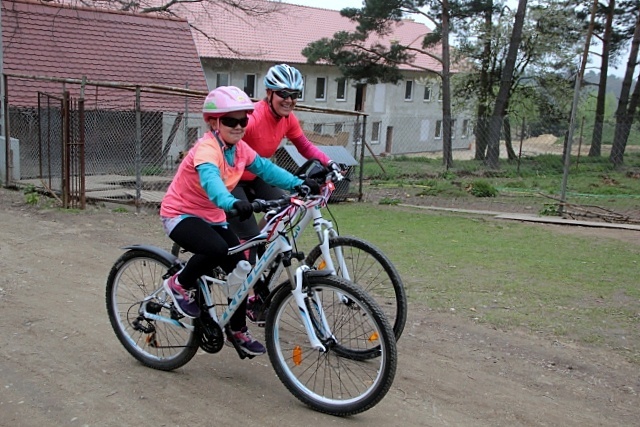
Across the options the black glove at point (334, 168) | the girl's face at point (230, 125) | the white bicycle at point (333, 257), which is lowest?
the white bicycle at point (333, 257)

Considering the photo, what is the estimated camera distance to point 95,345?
4434 millimetres

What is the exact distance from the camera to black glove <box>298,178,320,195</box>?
374 centimetres

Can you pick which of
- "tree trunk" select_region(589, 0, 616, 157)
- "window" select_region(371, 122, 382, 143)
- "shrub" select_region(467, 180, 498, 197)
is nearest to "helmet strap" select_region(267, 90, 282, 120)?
"shrub" select_region(467, 180, 498, 197)

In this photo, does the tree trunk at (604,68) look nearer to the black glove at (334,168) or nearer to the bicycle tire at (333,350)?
the black glove at (334,168)

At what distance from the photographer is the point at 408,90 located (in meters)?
45.5

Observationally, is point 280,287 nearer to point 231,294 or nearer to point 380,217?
point 231,294

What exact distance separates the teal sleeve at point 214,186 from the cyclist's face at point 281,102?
1.12 meters

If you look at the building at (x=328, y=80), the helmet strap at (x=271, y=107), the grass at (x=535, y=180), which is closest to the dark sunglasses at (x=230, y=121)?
the helmet strap at (x=271, y=107)

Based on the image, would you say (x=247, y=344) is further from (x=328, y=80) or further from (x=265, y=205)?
(x=328, y=80)

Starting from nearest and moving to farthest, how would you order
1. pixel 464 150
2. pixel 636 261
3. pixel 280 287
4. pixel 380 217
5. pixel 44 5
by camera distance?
1. pixel 280 287
2. pixel 636 261
3. pixel 380 217
4. pixel 44 5
5. pixel 464 150

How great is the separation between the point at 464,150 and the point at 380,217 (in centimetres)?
3859

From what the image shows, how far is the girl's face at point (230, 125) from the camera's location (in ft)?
12.1

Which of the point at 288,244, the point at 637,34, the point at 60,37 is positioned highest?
the point at 637,34

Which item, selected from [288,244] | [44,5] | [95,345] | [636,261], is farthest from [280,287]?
[44,5]
